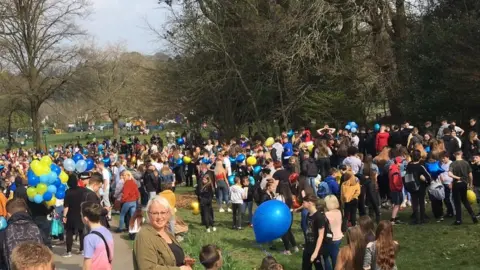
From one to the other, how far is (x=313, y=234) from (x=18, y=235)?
3929mm

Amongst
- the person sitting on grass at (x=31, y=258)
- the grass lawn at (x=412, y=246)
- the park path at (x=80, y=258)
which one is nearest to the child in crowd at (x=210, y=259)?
the person sitting on grass at (x=31, y=258)

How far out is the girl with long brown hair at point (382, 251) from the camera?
5773 millimetres

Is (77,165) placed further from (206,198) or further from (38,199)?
(38,199)

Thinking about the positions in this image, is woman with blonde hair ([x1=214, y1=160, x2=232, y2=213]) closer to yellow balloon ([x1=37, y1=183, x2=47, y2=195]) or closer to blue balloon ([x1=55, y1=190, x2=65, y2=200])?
blue balloon ([x1=55, y1=190, x2=65, y2=200])

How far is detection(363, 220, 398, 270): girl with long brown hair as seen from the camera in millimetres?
5773

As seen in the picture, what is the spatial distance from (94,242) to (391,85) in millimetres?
21065

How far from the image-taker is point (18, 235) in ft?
21.6

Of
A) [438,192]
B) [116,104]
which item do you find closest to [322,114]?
[438,192]

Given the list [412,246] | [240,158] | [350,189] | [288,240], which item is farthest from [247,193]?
[240,158]

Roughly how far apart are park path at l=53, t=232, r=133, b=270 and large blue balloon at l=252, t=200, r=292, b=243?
2.69 meters

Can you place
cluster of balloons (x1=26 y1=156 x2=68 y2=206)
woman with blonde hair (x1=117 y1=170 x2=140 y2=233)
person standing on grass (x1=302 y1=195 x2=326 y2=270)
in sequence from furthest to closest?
woman with blonde hair (x1=117 y1=170 x2=140 y2=233), cluster of balloons (x1=26 y1=156 x2=68 y2=206), person standing on grass (x1=302 y1=195 x2=326 y2=270)

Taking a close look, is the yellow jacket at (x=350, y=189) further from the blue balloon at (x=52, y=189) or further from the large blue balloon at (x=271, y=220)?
the blue balloon at (x=52, y=189)

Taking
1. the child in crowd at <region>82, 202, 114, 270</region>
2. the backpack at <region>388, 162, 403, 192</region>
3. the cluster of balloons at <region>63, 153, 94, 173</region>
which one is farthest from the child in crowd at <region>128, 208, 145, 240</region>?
the backpack at <region>388, 162, 403, 192</region>

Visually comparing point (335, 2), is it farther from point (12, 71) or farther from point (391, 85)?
point (12, 71)
